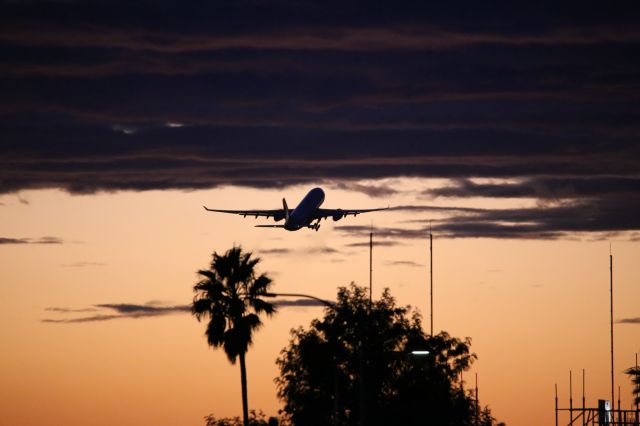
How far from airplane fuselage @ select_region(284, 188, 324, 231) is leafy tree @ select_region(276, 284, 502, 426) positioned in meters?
13.5

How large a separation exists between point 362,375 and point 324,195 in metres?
81.1

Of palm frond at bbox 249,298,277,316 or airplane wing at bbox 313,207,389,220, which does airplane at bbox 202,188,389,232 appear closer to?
airplane wing at bbox 313,207,389,220

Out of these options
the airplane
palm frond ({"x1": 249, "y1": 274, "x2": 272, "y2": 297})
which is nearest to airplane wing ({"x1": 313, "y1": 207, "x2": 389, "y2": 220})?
the airplane

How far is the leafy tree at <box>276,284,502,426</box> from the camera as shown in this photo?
117875mm

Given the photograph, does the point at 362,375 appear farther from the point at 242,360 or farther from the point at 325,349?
the point at 325,349

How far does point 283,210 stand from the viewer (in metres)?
143

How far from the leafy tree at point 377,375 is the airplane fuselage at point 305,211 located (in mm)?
13465

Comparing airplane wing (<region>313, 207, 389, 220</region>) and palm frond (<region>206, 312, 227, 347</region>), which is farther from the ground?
airplane wing (<region>313, 207, 389, 220</region>)

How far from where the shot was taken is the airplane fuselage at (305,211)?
13611cm

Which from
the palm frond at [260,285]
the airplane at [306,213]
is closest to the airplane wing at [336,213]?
the airplane at [306,213]

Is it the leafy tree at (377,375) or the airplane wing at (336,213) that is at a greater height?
the airplane wing at (336,213)

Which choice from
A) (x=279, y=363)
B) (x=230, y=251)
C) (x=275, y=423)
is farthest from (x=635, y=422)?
(x=279, y=363)

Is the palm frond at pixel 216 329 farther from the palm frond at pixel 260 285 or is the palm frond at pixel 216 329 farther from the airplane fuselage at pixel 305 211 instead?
the airplane fuselage at pixel 305 211

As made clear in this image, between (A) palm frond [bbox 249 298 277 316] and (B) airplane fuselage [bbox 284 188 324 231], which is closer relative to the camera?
(A) palm frond [bbox 249 298 277 316]
